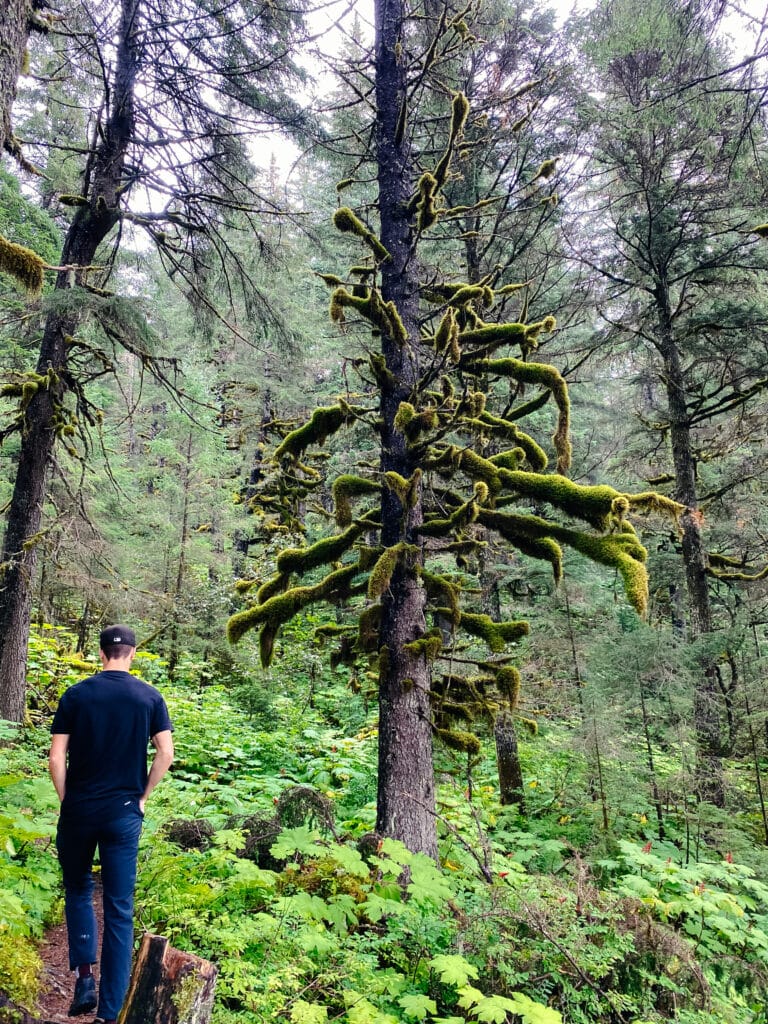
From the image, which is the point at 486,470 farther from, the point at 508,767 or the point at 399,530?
the point at 508,767

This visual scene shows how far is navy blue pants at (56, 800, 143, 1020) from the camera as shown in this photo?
3.11 meters

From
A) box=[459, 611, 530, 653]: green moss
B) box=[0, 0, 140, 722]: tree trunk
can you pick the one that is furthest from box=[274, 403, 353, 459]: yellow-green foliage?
box=[0, 0, 140, 722]: tree trunk

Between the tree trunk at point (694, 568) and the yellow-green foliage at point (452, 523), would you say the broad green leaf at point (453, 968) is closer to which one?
the yellow-green foliage at point (452, 523)

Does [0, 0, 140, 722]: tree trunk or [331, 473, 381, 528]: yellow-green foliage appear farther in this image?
[0, 0, 140, 722]: tree trunk

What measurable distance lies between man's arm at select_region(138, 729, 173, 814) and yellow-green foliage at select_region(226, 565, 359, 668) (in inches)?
56.3

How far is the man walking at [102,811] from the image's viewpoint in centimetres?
311

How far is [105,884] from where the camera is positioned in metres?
3.19

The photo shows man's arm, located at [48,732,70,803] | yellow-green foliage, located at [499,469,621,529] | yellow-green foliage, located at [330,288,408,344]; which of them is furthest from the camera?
yellow-green foliage, located at [330,288,408,344]

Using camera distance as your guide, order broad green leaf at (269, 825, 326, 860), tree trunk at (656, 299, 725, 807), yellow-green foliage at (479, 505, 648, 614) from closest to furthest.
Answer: broad green leaf at (269, 825, 326, 860), yellow-green foliage at (479, 505, 648, 614), tree trunk at (656, 299, 725, 807)

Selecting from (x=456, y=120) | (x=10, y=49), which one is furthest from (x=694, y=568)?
(x=10, y=49)

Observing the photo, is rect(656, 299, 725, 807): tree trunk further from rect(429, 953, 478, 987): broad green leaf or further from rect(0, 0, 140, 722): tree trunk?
rect(0, 0, 140, 722): tree trunk

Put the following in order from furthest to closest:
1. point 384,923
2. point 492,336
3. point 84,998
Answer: point 492,336 → point 384,923 → point 84,998

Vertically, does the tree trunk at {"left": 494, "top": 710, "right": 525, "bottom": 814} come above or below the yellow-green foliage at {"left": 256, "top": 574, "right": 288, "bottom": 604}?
below

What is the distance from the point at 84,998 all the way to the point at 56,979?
0.78 meters
